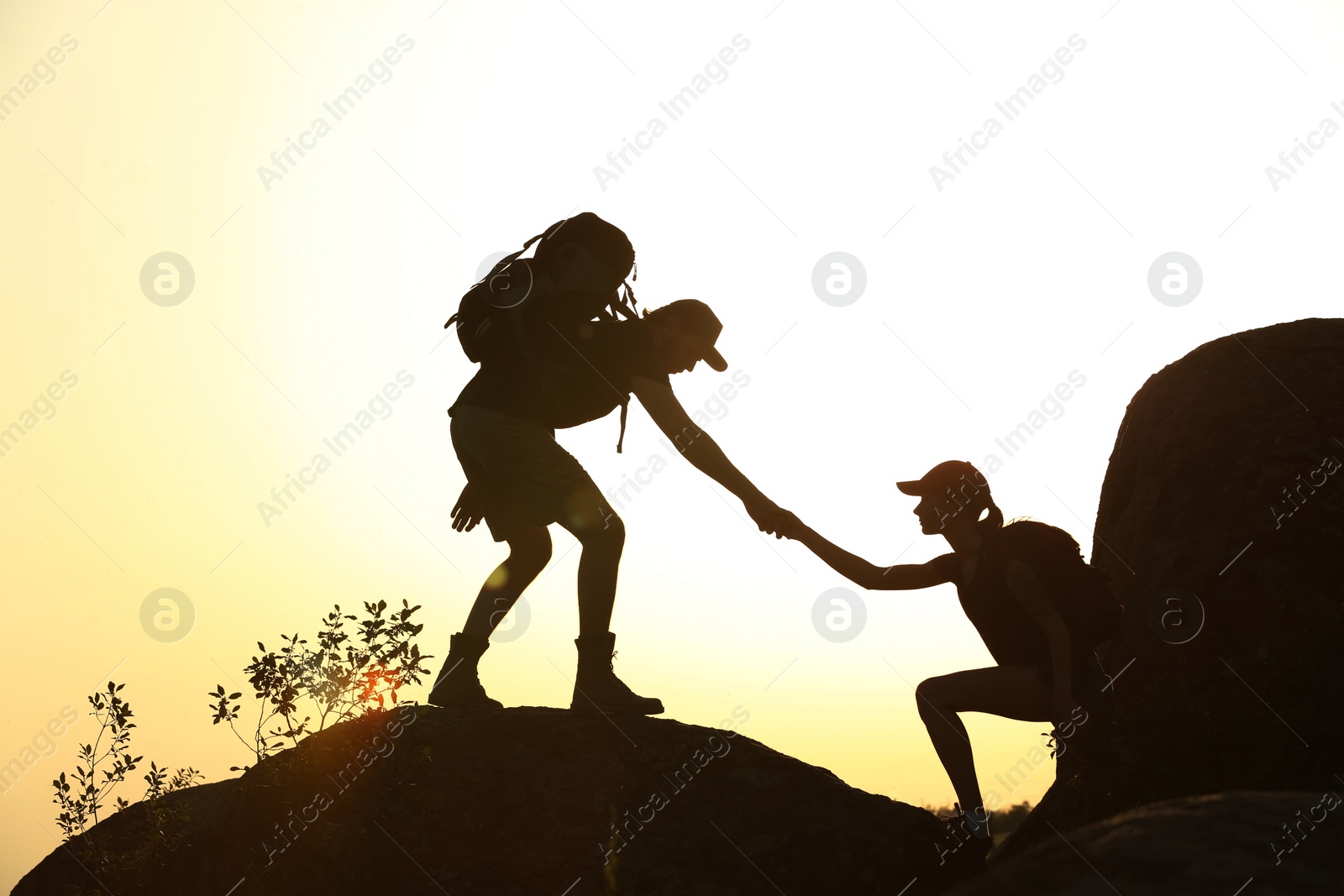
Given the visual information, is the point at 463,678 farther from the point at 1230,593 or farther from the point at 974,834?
the point at 1230,593

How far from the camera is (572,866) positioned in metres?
5.19

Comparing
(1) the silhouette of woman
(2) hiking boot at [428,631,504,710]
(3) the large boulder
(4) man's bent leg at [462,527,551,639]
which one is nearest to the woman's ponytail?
(1) the silhouette of woman

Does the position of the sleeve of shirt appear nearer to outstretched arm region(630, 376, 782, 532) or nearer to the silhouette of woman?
the silhouette of woman

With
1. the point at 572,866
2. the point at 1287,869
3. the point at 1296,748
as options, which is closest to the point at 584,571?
the point at 572,866

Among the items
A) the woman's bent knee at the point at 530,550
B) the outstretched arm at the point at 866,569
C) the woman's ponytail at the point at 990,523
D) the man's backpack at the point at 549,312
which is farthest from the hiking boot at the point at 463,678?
the woman's ponytail at the point at 990,523

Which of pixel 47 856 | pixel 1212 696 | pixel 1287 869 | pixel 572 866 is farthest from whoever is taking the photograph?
pixel 47 856

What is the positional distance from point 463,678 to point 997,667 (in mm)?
3395

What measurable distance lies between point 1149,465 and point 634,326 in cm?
464

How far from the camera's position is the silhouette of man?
6.24 m

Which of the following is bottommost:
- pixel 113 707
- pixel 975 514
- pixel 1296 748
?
pixel 1296 748

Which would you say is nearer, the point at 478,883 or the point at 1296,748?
the point at 478,883

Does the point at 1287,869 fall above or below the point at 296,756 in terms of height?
below

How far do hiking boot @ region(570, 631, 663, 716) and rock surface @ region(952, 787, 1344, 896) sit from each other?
115 inches

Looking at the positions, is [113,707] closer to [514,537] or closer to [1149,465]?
[514,537]
